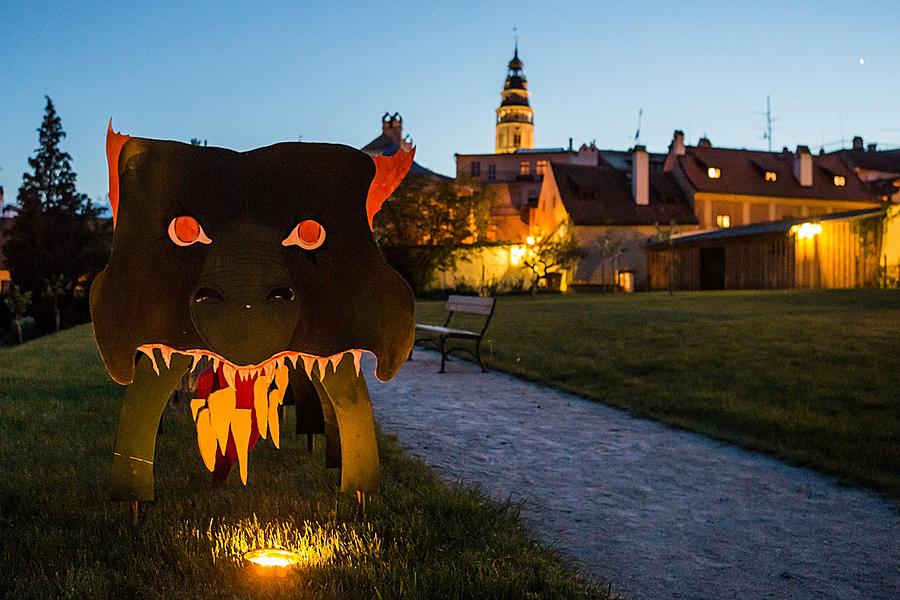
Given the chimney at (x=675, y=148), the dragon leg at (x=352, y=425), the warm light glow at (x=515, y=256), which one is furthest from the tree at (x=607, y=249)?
the dragon leg at (x=352, y=425)

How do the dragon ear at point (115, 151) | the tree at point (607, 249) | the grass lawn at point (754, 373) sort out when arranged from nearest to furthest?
1. the dragon ear at point (115, 151)
2. the grass lawn at point (754, 373)
3. the tree at point (607, 249)

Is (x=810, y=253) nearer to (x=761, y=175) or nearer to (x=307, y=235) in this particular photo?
(x=761, y=175)

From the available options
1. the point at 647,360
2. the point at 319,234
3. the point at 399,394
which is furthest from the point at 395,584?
the point at 647,360

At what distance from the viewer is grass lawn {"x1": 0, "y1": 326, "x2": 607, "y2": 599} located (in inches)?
132

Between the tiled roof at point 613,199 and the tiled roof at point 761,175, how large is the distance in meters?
1.66

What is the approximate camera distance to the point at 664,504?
16.8ft

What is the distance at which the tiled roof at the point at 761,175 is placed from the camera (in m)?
52.3

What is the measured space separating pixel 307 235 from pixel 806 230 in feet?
111

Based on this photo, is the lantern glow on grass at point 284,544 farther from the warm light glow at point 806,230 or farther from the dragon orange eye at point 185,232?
the warm light glow at point 806,230

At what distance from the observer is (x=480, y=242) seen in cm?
4553

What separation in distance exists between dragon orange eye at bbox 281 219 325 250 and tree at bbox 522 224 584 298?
113ft

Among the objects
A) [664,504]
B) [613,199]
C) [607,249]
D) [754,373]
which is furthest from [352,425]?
[613,199]

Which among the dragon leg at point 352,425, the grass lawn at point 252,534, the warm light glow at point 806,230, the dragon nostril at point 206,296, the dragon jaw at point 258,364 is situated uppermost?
the warm light glow at point 806,230

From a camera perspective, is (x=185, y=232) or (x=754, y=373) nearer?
(x=185, y=232)
